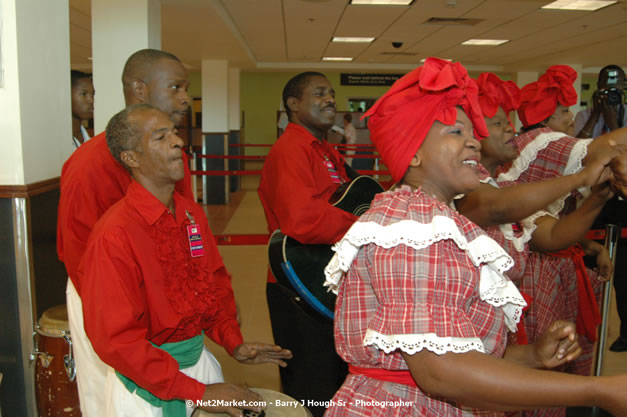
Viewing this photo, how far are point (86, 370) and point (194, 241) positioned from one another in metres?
0.70

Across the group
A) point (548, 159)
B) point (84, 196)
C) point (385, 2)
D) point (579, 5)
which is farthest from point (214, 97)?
point (548, 159)

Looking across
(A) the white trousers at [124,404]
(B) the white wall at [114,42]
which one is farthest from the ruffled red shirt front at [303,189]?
(B) the white wall at [114,42]

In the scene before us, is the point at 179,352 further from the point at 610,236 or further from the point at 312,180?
the point at 610,236

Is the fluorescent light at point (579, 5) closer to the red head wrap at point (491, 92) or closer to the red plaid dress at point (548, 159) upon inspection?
the red plaid dress at point (548, 159)

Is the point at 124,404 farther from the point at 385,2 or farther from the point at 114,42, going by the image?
the point at 385,2

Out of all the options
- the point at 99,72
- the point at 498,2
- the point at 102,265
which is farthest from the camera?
the point at 498,2

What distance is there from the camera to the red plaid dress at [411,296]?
3.56ft

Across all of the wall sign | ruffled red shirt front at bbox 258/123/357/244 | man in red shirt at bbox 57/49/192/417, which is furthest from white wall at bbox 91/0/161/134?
the wall sign

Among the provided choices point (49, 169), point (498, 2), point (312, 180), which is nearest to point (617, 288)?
point (312, 180)

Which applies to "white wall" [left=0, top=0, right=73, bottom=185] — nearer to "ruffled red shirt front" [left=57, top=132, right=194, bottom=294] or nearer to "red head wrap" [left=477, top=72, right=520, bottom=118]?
"ruffled red shirt front" [left=57, top=132, right=194, bottom=294]

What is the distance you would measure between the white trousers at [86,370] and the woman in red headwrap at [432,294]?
111 centimetres

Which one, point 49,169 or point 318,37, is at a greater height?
point 318,37

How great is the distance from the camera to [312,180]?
8.99 feet

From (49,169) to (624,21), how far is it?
362 inches
